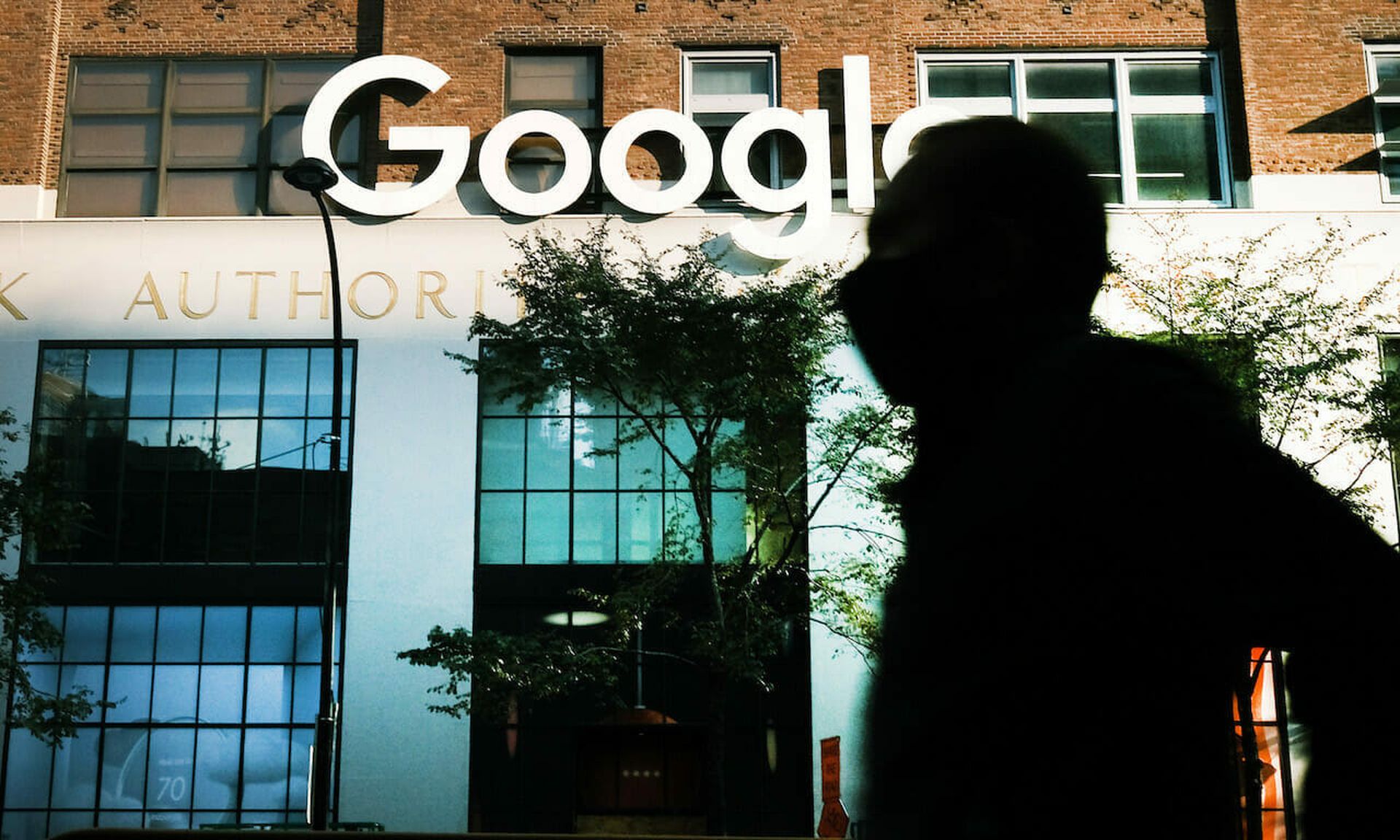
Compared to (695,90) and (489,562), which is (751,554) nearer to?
(489,562)

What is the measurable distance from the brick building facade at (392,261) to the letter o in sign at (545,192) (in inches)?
11.4

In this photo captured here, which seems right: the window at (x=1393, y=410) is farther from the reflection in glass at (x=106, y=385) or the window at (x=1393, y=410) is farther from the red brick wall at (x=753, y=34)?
the reflection in glass at (x=106, y=385)

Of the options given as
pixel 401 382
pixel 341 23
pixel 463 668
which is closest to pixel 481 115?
pixel 341 23

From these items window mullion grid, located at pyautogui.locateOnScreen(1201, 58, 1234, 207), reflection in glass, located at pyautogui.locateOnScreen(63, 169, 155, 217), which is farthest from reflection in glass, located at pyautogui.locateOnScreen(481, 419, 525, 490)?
window mullion grid, located at pyautogui.locateOnScreen(1201, 58, 1234, 207)

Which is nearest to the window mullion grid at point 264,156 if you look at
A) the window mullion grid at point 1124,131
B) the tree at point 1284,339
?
the tree at point 1284,339

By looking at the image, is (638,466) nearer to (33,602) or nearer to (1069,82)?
(33,602)

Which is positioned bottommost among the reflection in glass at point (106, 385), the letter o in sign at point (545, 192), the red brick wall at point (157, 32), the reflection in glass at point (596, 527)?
the reflection in glass at point (596, 527)

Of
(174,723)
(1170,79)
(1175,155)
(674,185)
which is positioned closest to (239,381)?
(174,723)

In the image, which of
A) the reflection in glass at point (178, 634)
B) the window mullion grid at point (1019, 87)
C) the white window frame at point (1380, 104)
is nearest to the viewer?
the reflection in glass at point (178, 634)

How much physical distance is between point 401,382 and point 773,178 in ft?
23.2

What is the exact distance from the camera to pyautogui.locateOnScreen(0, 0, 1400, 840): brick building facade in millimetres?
19031

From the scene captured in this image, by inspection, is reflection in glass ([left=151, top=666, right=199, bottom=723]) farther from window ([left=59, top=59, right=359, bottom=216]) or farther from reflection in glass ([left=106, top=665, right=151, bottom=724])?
window ([left=59, top=59, right=359, bottom=216])

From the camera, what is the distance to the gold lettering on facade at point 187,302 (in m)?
20.9

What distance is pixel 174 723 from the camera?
63.2 ft
